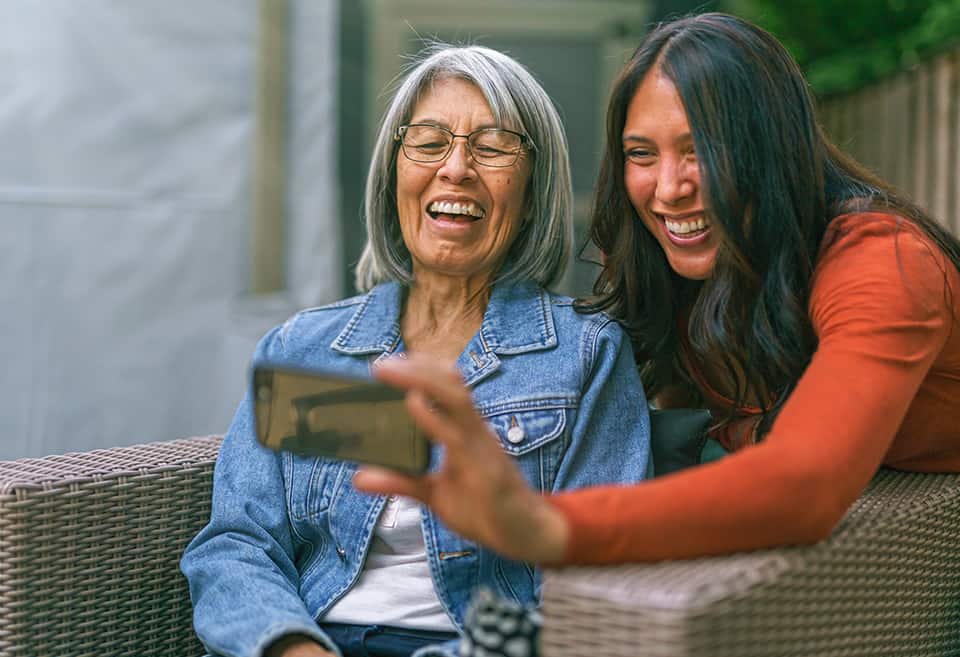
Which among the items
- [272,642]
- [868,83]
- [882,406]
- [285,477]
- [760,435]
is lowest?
[272,642]

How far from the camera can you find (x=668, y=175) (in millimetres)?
1894

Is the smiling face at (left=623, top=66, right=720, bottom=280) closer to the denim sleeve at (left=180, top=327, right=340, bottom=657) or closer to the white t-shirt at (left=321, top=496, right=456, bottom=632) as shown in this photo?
the white t-shirt at (left=321, top=496, right=456, bottom=632)

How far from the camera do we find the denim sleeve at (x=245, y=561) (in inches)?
68.9

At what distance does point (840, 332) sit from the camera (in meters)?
1.58

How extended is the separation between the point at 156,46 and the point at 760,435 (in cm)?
263

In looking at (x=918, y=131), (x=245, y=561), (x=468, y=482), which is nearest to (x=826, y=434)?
(x=468, y=482)

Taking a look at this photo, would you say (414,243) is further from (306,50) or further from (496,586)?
(306,50)

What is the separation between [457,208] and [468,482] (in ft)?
3.03

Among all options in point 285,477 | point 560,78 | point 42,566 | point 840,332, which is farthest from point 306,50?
point 840,332

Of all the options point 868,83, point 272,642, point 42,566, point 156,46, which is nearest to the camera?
point 272,642

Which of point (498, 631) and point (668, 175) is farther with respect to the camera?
point (668, 175)

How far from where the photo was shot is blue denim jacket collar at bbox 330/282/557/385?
204 centimetres

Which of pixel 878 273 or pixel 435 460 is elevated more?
pixel 878 273

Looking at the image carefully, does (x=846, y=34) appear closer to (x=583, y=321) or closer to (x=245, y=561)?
(x=583, y=321)
